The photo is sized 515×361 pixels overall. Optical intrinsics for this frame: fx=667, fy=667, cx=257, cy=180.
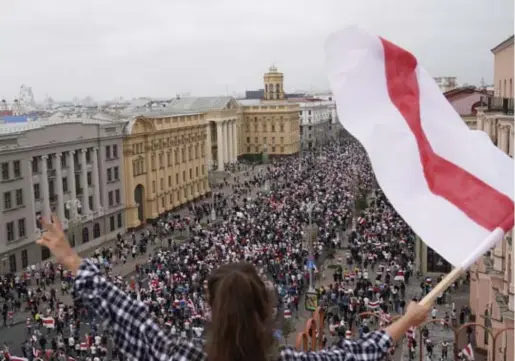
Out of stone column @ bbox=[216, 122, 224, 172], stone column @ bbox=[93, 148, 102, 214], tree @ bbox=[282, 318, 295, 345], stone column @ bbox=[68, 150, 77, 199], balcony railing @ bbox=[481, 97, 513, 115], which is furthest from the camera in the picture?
stone column @ bbox=[216, 122, 224, 172]

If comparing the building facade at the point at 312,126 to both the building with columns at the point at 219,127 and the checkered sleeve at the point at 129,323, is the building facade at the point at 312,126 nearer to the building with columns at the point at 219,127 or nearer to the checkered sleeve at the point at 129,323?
the building with columns at the point at 219,127

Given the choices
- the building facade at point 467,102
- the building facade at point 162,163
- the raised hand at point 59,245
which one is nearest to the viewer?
the raised hand at point 59,245

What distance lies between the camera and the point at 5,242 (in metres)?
36.5

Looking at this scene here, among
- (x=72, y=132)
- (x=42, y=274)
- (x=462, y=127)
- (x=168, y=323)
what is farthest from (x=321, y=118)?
(x=462, y=127)

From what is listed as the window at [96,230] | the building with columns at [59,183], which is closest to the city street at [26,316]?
the window at [96,230]

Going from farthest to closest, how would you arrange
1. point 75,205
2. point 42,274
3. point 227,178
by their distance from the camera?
point 227,178 → point 75,205 → point 42,274

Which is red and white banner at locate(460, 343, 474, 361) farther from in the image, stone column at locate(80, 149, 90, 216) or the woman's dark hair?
stone column at locate(80, 149, 90, 216)

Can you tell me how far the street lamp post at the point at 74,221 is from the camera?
41469 mm

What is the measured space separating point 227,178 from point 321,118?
60.7 metres

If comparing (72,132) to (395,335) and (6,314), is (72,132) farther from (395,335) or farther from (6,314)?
(395,335)

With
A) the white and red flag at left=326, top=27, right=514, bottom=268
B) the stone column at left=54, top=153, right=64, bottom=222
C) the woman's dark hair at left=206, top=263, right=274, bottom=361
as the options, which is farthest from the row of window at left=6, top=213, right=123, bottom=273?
the woman's dark hair at left=206, top=263, right=274, bottom=361

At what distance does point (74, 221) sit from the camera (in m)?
42.2

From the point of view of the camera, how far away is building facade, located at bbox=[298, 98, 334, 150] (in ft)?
407

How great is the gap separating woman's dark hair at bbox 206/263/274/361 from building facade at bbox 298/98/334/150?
116637 mm
